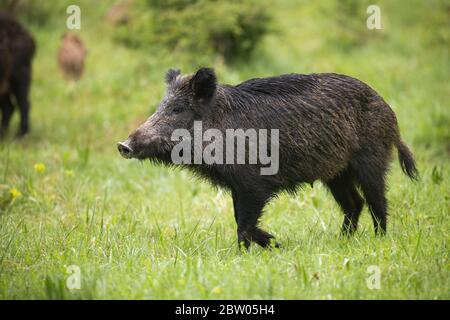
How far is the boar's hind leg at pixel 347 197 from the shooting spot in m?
5.31

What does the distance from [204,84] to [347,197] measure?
68.4 inches

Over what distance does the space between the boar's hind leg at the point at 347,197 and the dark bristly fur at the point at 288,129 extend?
0.06 m

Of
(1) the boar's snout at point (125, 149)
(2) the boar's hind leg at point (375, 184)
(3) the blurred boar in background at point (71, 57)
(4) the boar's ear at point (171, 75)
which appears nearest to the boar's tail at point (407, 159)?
(2) the boar's hind leg at point (375, 184)

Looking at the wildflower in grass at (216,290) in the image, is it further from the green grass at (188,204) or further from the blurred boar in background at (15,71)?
the blurred boar in background at (15,71)

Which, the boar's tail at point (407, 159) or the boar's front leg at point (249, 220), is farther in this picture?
the boar's tail at point (407, 159)

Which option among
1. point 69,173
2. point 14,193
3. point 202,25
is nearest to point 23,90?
point 202,25

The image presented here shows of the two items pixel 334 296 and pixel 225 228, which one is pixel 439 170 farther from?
pixel 334 296

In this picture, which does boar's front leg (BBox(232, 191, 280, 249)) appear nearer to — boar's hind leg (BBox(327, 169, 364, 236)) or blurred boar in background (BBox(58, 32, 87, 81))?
boar's hind leg (BBox(327, 169, 364, 236))

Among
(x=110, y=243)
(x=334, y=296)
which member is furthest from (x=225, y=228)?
(x=334, y=296)

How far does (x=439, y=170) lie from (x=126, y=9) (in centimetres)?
743

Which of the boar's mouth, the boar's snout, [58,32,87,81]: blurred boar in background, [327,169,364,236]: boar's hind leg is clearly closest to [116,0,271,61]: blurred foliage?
[58,32,87,81]: blurred boar in background

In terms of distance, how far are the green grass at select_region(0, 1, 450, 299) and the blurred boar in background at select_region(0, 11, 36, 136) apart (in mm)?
433

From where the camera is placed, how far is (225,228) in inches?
215

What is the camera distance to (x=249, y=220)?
15.0 feet
